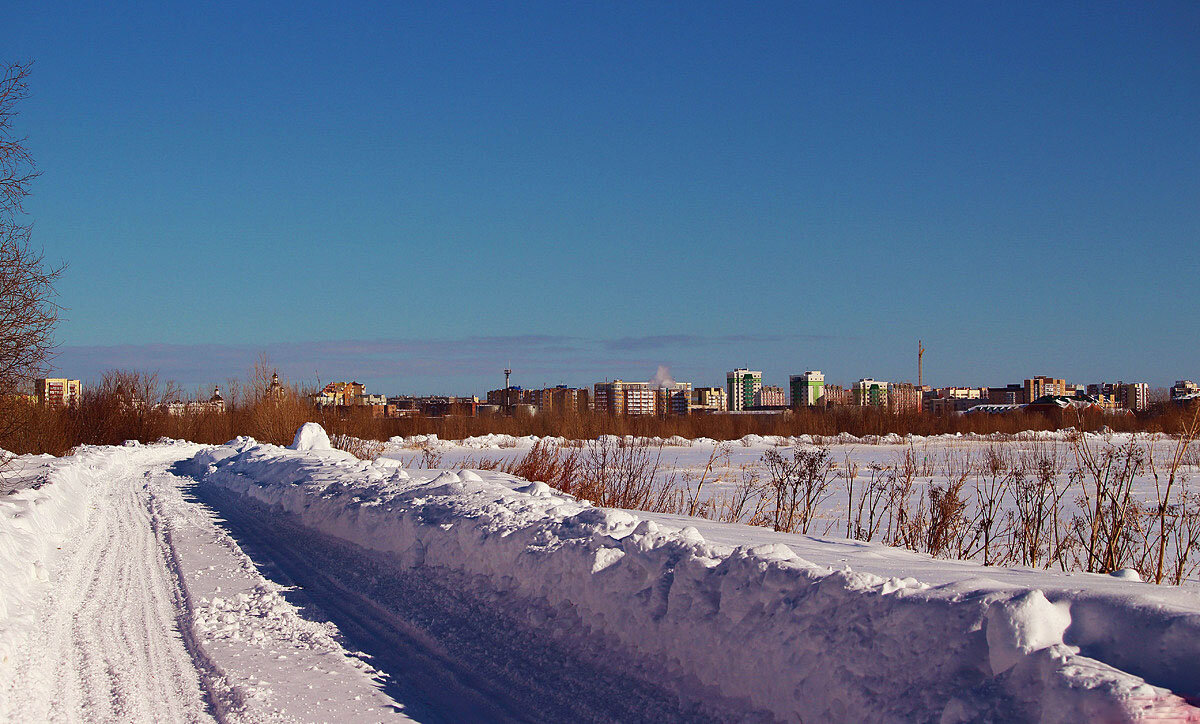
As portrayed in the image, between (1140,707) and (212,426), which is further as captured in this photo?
(212,426)

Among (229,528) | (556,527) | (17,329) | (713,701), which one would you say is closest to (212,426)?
(17,329)

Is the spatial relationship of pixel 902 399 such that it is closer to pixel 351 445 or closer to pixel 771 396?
pixel 351 445

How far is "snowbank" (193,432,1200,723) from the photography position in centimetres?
339

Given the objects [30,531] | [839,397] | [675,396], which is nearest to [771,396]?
[675,396]

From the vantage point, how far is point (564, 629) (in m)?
5.60

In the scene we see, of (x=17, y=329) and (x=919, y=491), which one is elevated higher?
(x=17, y=329)

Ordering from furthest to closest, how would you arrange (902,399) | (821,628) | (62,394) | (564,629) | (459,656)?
(902,399) → (62,394) → (564,629) → (459,656) → (821,628)

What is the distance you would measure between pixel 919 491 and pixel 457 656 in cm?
1634

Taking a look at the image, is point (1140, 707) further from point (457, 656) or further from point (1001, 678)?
point (457, 656)

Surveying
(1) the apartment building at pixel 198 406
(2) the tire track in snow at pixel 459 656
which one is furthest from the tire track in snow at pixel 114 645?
(1) the apartment building at pixel 198 406

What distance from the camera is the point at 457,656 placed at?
5426 mm

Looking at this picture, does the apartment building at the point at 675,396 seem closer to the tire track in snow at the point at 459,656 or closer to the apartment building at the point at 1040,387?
the apartment building at the point at 1040,387

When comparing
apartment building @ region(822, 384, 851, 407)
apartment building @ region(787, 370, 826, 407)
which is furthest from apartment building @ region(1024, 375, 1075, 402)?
→ apartment building @ region(822, 384, 851, 407)

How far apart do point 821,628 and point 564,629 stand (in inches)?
78.1
